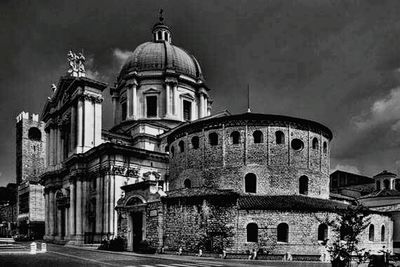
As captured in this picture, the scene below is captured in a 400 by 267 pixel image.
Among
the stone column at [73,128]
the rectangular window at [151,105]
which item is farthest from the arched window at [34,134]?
the stone column at [73,128]

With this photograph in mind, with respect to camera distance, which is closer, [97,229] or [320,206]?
[320,206]

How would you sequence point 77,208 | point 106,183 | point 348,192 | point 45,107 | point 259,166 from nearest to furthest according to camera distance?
1. point 259,166
2. point 106,183
3. point 77,208
4. point 45,107
5. point 348,192

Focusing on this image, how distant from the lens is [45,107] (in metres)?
73.9

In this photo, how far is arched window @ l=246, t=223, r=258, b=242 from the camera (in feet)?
123

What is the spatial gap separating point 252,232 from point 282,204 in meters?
3.56

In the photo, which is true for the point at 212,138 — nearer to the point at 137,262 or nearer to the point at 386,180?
the point at 137,262

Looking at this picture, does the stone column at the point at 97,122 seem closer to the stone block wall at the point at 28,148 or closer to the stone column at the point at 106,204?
the stone column at the point at 106,204

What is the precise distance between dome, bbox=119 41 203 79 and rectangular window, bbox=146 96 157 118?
15.7ft

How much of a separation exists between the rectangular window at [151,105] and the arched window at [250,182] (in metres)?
30.9

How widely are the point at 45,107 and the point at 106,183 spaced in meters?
26.5

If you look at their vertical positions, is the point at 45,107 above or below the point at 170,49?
below

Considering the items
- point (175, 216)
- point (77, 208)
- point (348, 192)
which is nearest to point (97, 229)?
point (77, 208)

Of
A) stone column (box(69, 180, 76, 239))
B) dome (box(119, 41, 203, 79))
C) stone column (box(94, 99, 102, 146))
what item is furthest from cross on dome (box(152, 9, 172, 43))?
stone column (box(69, 180, 76, 239))

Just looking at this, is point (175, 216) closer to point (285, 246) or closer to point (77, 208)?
point (285, 246)
